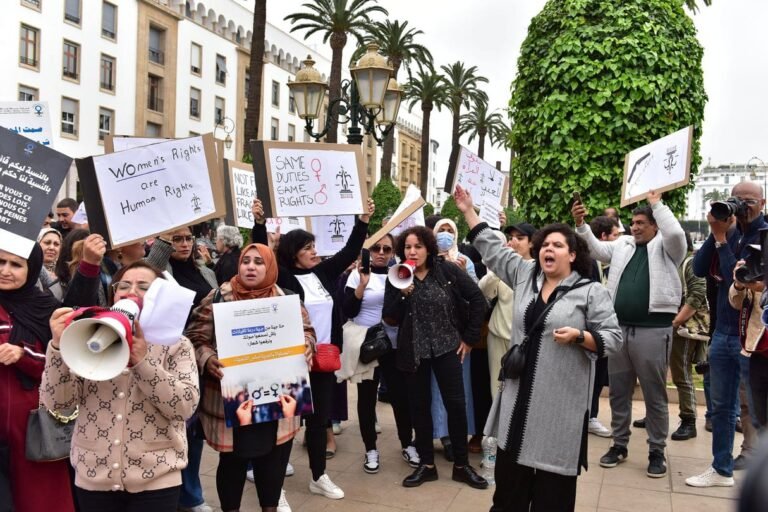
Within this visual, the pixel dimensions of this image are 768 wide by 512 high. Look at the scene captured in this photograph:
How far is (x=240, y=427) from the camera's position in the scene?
3934 millimetres

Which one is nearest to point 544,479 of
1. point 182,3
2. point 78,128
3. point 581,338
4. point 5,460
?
point 581,338

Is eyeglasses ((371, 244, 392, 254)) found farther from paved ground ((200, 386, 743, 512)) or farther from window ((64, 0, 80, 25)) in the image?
window ((64, 0, 80, 25))

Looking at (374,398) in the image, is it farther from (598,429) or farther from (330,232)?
(598,429)

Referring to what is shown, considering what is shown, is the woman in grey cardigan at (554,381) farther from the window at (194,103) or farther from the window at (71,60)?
the window at (194,103)

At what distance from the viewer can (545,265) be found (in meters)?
4.14

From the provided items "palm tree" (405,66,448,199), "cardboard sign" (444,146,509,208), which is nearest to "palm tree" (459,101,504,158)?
"palm tree" (405,66,448,199)

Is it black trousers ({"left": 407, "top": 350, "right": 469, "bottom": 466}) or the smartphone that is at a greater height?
the smartphone

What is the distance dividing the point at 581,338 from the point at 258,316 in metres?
1.82

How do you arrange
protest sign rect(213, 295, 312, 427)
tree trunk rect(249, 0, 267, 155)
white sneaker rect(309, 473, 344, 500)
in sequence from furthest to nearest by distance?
tree trunk rect(249, 0, 267, 155) → white sneaker rect(309, 473, 344, 500) → protest sign rect(213, 295, 312, 427)

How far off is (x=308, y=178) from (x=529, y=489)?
2849 mm

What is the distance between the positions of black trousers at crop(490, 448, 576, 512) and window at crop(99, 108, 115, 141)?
37928mm

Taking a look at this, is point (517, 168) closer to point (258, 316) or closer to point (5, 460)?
point (258, 316)

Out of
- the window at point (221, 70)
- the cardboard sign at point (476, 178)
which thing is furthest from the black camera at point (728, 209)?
the window at point (221, 70)

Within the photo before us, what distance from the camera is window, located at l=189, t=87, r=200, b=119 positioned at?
45.0 meters
